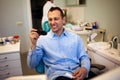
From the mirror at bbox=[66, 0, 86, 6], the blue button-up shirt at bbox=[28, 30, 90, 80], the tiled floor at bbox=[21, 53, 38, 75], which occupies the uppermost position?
the mirror at bbox=[66, 0, 86, 6]

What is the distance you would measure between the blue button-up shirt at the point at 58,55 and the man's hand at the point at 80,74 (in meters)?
0.07

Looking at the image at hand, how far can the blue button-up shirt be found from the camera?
4.64 feet

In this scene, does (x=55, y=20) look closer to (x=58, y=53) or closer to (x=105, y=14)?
(x=58, y=53)

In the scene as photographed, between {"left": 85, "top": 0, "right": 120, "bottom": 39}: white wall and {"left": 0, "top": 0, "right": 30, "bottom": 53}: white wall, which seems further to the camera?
{"left": 0, "top": 0, "right": 30, "bottom": 53}: white wall

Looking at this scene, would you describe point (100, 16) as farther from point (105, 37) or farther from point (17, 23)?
point (17, 23)

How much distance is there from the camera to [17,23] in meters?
3.70

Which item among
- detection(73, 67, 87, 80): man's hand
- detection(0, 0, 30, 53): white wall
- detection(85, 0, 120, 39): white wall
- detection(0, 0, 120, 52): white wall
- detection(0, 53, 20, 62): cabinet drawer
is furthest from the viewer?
detection(0, 0, 30, 53): white wall

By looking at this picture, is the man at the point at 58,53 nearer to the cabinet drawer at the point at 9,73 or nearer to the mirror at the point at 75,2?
the cabinet drawer at the point at 9,73

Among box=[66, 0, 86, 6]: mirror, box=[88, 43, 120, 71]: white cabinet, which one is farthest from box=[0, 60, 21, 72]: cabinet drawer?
box=[66, 0, 86, 6]: mirror

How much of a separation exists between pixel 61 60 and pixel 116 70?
1122 millimetres

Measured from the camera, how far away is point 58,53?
145cm

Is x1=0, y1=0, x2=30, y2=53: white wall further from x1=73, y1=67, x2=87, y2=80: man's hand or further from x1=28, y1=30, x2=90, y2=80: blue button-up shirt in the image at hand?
x1=73, y1=67, x2=87, y2=80: man's hand

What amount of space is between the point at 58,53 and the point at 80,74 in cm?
28

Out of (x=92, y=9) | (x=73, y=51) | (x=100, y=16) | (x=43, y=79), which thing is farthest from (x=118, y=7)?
(x=43, y=79)
